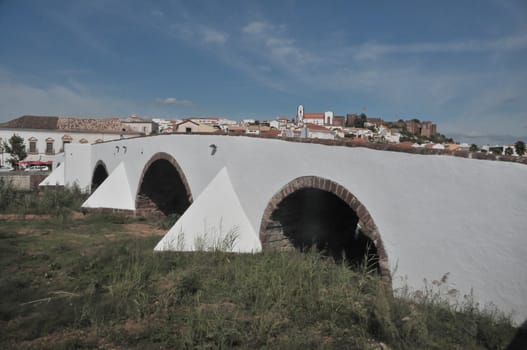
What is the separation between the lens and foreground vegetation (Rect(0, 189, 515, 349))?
11.7 feet

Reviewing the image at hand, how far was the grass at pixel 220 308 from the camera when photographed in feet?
11.7

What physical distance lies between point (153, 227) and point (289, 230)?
5380 millimetres

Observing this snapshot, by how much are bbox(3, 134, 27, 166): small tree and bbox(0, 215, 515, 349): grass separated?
36.3 meters

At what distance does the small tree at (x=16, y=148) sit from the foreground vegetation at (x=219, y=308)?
36.3 m

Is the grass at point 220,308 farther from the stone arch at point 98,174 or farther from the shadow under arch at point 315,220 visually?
the stone arch at point 98,174

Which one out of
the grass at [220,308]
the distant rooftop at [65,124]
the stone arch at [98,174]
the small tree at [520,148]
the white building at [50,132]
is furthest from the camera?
the distant rooftop at [65,124]

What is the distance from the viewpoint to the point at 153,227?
10844 mm

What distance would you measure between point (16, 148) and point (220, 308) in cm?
4075

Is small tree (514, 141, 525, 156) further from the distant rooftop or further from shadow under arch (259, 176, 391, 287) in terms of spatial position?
the distant rooftop

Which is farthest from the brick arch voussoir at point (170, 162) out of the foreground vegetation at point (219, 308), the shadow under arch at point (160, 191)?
the foreground vegetation at point (219, 308)

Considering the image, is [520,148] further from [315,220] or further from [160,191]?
[160,191]

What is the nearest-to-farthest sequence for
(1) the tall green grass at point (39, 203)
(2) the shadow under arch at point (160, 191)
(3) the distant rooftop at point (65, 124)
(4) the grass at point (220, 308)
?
(4) the grass at point (220, 308), (2) the shadow under arch at point (160, 191), (1) the tall green grass at point (39, 203), (3) the distant rooftop at point (65, 124)

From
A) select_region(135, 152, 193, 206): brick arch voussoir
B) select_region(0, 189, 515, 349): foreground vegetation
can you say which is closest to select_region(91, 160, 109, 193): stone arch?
select_region(135, 152, 193, 206): brick arch voussoir

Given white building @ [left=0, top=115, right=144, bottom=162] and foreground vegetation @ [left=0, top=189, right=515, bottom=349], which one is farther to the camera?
white building @ [left=0, top=115, right=144, bottom=162]
